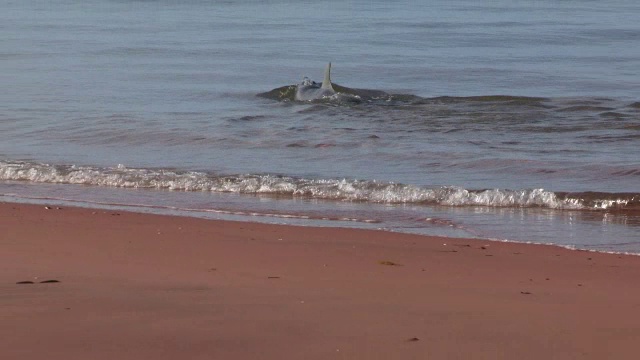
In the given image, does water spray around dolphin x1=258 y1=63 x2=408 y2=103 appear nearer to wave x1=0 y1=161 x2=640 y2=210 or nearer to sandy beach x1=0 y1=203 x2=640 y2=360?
→ wave x1=0 y1=161 x2=640 y2=210

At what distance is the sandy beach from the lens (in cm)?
412

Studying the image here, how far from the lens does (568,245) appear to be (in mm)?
7133

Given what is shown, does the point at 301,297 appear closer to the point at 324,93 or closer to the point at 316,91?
the point at 324,93

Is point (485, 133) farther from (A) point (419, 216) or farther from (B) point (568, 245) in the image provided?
(B) point (568, 245)

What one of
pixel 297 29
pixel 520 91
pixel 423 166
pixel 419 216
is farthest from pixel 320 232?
pixel 297 29

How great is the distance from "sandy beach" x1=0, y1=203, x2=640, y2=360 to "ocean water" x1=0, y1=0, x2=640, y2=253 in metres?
1.24

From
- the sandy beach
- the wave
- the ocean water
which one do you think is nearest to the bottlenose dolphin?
the ocean water

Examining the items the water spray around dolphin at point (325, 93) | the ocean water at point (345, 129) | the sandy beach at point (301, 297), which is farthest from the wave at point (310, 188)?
the water spray around dolphin at point (325, 93)

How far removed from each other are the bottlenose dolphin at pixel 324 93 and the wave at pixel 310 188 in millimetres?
5991

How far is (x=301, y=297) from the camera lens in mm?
4941

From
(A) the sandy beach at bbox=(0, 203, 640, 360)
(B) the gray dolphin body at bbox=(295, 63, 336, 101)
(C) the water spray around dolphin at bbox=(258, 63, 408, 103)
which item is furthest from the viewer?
(B) the gray dolphin body at bbox=(295, 63, 336, 101)

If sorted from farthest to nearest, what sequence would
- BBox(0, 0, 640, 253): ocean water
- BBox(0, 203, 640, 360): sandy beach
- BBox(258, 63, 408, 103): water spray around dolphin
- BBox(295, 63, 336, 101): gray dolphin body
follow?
BBox(295, 63, 336, 101): gray dolphin body, BBox(258, 63, 408, 103): water spray around dolphin, BBox(0, 0, 640, 253): ocean water, BBox(0, 203, 640, 360): sandy beach

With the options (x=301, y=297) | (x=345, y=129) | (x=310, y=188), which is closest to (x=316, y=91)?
(x=345, y=129)

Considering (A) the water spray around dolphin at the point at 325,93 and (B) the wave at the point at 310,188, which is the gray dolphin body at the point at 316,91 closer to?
(A) the water spray around dolphin at the point at 325,93
